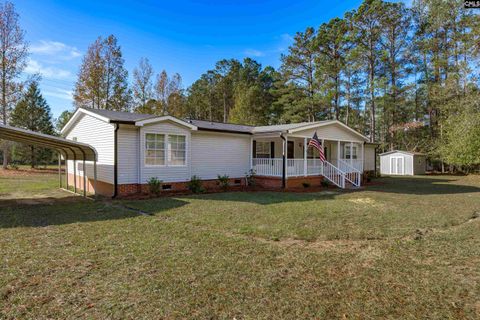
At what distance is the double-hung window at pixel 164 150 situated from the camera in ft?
36.4

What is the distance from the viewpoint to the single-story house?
421 inches

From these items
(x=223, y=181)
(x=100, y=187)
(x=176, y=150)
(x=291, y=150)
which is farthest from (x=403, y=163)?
(x=100, y=187)

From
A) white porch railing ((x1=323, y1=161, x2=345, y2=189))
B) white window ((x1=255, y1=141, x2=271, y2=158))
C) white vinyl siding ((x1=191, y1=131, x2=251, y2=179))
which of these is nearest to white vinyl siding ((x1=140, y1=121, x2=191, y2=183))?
white vinyl siding ((x1=191, y1=131, x2=251, y2=179))

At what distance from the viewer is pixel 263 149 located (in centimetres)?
1631

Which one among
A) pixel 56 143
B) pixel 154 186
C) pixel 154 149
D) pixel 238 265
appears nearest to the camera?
pixel 238 265

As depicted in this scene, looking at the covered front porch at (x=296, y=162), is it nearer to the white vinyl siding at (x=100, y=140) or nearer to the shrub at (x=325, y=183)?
the shrub at (x=325, y=183)

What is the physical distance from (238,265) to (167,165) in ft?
27.1

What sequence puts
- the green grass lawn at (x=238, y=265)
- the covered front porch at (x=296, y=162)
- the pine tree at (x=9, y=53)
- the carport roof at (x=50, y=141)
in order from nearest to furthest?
the green grass lawn at (x=238, y=265)
the carport roof at (x=50, y=141)
the covered front porch at (x=296, y=162)
the pine tree at (x=9, y=53)

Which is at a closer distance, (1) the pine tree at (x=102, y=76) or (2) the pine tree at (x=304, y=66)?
(1) the pine tree at (x=102, y=76)

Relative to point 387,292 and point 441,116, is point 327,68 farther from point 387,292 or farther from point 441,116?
point 387,292

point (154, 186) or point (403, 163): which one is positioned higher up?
point (403, 163)

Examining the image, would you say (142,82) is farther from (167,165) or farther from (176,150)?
(167,165)

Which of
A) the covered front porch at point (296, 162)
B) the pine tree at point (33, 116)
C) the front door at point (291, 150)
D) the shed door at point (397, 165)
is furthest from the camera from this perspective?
the pine tree at point (33, 116)

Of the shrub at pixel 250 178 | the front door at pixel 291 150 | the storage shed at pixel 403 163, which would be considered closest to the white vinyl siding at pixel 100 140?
the shrub at pixel 250 178
